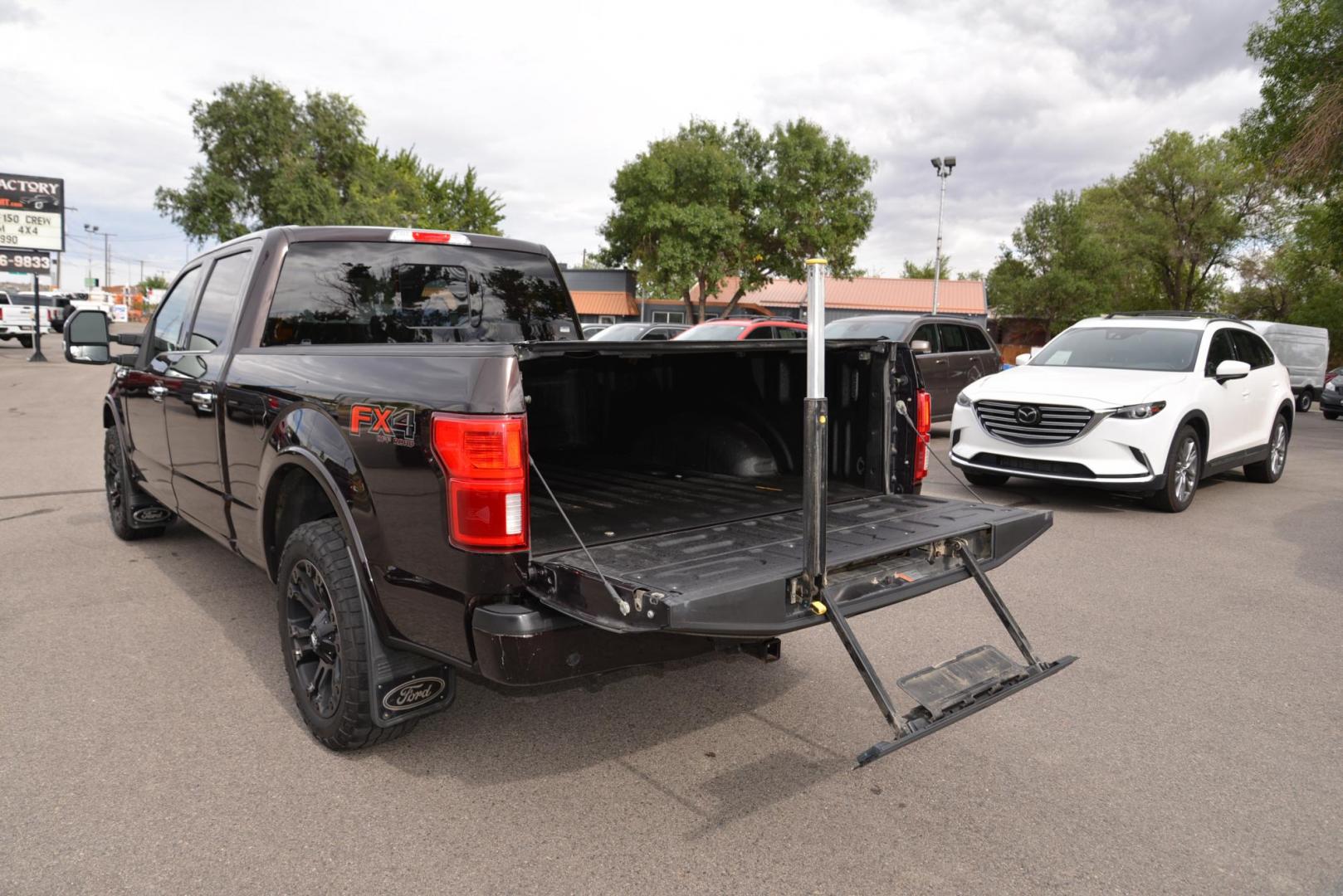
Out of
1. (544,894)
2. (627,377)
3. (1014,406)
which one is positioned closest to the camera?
(544,894)

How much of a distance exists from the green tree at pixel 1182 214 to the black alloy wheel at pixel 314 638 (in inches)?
2099

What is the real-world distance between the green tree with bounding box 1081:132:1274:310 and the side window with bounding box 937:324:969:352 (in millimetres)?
41873

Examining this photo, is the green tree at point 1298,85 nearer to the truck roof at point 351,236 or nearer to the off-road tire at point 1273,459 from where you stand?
the off-road tire at point 1273,459

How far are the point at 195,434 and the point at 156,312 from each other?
5.29 ft

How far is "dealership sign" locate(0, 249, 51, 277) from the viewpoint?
108 ft

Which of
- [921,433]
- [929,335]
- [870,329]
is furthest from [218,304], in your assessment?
[929,335]

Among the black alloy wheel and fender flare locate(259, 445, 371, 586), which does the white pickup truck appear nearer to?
fender flare locate(259, 445, 371, 586)

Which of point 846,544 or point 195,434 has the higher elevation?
point 195,434

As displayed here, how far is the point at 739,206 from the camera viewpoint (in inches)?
1703

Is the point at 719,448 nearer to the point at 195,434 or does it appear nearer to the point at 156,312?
the point at 195,434

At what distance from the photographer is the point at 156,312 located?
5688 mm

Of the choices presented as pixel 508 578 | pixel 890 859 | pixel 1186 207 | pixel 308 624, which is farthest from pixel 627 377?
pixel 1186 207

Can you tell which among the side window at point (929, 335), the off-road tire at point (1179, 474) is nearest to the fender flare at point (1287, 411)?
the off-road tire at point (1179, 474)

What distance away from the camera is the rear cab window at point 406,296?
13.9ft
